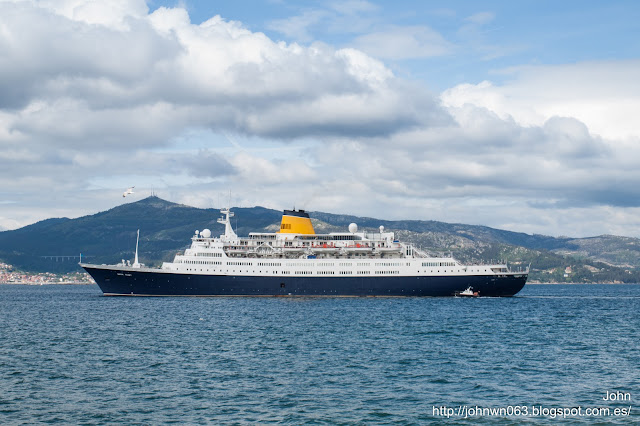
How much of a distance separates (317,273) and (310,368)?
5428cm

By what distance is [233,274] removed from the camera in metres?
91.1

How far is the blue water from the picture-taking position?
27391 mm

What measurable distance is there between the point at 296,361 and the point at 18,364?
1645 cm

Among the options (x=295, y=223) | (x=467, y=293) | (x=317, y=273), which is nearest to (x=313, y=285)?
(x=317, y=273)

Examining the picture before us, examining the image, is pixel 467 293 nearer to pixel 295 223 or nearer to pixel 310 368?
pixel 295 223

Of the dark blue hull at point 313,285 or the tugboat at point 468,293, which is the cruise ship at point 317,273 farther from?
the tugboat at point 468,293

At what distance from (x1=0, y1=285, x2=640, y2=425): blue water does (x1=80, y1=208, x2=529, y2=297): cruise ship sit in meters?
23.6

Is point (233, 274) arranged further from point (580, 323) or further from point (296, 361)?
point (296, 361)

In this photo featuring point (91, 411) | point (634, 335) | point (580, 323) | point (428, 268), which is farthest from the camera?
point (428, 268)

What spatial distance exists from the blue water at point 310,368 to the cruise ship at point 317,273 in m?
23.6

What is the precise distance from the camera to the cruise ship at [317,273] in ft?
298

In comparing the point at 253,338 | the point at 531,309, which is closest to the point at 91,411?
the point at 253,338

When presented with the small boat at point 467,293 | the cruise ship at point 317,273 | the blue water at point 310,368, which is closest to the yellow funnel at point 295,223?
the cruise ship at point 317,273

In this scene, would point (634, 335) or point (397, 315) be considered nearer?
point (634, 335)
